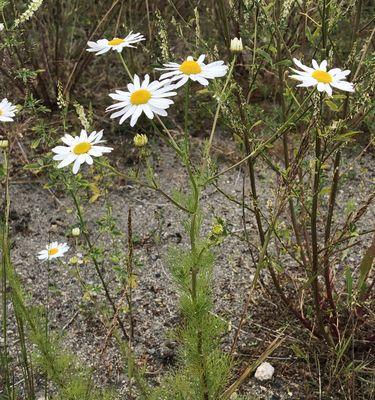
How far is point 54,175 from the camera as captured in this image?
65.0 inches

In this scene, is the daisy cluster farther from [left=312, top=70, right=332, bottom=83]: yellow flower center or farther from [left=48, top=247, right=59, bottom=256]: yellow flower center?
[left=48, top=247, right=59, bottom=256]: yellow flower center

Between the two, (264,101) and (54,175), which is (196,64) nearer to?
(54,175)

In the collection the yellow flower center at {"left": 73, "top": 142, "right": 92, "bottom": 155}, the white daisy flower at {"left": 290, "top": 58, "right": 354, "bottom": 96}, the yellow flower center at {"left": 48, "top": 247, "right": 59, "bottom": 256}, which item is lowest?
the white daisy flower at {"left": 290, "top": 58, "right": 354, "bottom": 96}

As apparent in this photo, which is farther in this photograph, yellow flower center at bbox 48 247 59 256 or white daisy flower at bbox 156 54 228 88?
yellow flower center at bbox 48 247 59 256

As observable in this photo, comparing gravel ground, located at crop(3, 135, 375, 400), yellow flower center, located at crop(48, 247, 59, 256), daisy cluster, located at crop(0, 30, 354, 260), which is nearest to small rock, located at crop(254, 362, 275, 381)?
gravel ground, located at crop(3, 135, 375, 400)

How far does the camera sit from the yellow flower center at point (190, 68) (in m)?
1.15

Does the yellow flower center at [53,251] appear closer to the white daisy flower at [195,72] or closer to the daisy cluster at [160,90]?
the daisy cluster at [160,90]

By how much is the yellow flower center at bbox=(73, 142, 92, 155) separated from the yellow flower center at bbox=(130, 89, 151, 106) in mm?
137

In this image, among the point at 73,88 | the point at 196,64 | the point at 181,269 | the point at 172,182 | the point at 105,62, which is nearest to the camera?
the point at 196,64

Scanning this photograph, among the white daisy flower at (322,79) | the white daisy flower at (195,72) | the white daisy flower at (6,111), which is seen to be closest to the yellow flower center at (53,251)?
the white daisy flower at (6,111)

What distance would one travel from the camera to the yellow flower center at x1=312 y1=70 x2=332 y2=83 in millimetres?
1158

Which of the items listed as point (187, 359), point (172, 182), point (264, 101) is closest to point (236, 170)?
point (172, 182)

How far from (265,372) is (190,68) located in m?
1.04

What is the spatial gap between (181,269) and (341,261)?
1.03 meters
